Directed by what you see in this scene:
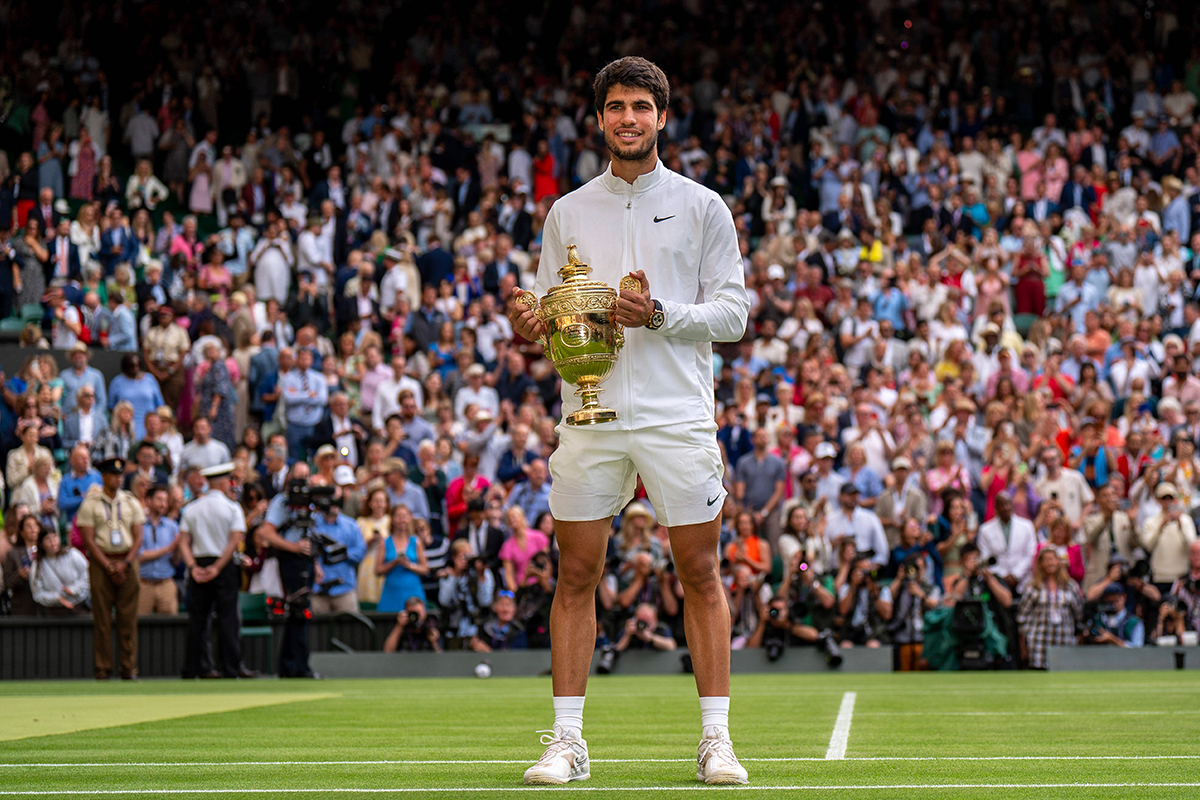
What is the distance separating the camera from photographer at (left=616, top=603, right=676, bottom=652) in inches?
651

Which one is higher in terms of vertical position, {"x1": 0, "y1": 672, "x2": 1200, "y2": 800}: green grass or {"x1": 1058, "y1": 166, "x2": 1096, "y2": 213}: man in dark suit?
{"x1": 1058, "y1": 166, "x2": 1096, "y2": 213}: man in dark suit

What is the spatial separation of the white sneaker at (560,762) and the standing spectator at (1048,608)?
38.3ft

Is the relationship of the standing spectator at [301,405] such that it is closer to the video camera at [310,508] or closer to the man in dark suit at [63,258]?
the video camera at [310,508]

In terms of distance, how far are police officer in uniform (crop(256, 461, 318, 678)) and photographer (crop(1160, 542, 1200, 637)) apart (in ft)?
28.1

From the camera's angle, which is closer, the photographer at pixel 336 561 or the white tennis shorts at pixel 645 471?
the white tennis shorts at pixel 645 471

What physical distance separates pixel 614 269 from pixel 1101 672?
1127 cm

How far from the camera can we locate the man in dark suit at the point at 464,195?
24.3 meters

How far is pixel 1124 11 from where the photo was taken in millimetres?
29062

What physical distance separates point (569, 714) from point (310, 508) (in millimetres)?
11154

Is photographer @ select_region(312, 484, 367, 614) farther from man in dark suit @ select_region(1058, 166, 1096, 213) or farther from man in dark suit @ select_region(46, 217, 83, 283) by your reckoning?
man in dark suit @ select_region(1058, 166, 1096, 213)

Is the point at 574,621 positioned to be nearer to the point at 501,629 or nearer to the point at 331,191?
the point at 501,629

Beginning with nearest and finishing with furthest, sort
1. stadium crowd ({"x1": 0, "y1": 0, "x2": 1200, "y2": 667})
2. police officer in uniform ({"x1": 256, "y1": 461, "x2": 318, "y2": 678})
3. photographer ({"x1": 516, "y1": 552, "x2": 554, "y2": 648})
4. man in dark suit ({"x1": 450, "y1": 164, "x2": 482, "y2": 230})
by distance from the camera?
1. police officer in uniform ({"x1": 256, "y1": 461, "x2": 318, "y2": 678})
2. photographer ({"x1": 516, "y1": 552, "x2": 554, "y2": 648})
3. stadium crowd ({"x1": 0, "y1": 0, "x2": 1200, "y2": 667})
4. man in dark suit ({"x1": 450, "y1": 164, "x2": 482, "y2": 230})

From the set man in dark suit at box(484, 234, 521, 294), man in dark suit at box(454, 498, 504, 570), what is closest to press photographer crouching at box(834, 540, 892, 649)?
man in dark suit at box(454, 498, 504, 570)

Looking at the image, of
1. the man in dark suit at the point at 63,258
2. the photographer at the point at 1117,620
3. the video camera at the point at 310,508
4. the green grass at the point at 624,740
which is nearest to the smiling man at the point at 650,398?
the green grass at the point at 624,740
